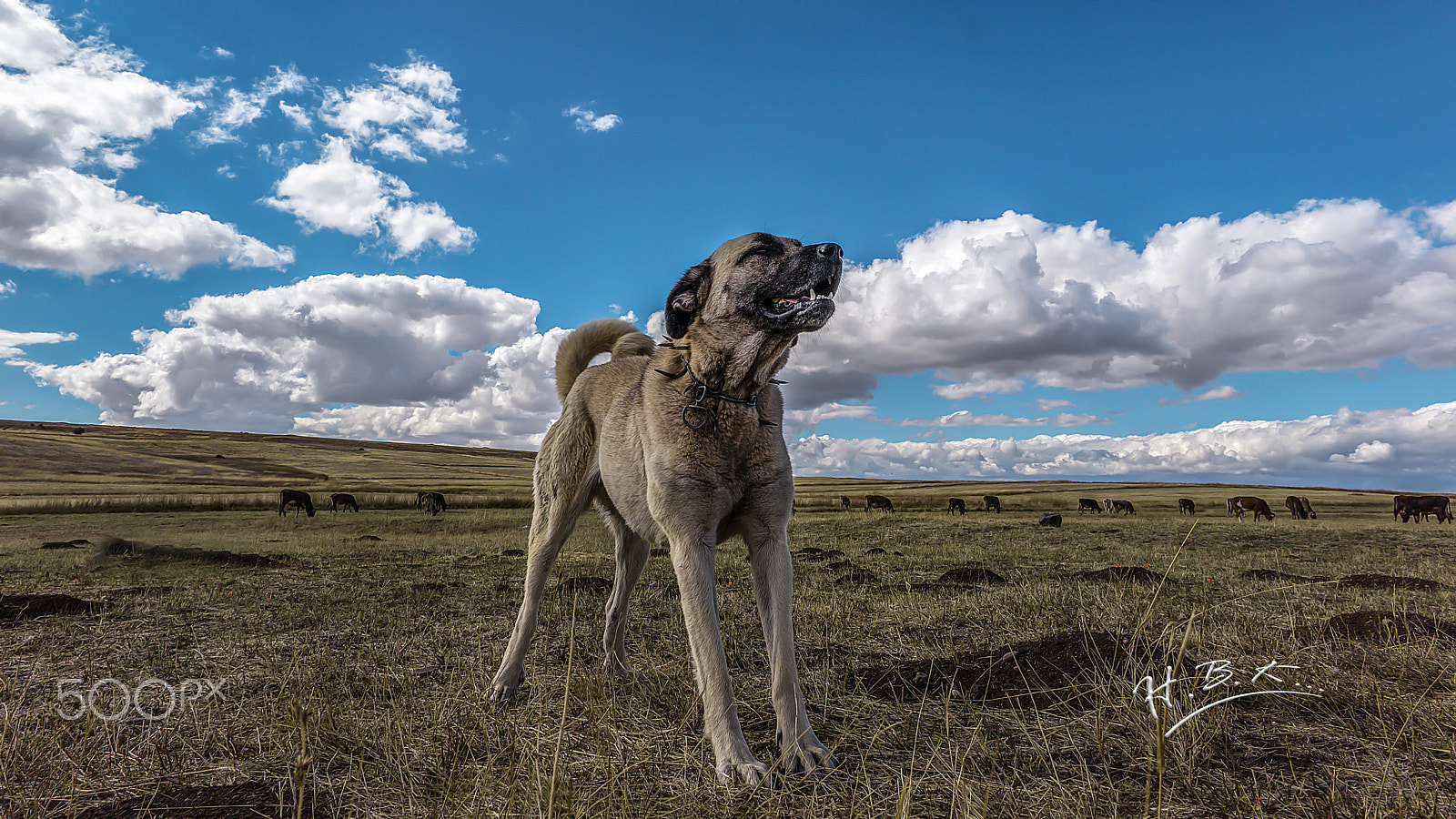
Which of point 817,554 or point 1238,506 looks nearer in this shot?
point 817,554

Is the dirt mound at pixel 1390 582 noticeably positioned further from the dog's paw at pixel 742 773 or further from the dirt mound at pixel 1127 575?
the dog's paw at pixel 742 773

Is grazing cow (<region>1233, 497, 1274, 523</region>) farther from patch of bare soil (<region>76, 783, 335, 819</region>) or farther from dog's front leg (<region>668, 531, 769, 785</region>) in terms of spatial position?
patch of bare soil (<region>76, 783, 335, 819</region>)

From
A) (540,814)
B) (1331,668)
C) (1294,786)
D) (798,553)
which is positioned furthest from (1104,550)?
(540,814)

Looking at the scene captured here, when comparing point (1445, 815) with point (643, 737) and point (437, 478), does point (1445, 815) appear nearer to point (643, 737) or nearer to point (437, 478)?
point (643, 737)

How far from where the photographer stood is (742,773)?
9.82 ft

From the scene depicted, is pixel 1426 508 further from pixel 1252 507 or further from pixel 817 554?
pixel 817 554

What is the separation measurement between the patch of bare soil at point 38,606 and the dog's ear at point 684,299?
776cm

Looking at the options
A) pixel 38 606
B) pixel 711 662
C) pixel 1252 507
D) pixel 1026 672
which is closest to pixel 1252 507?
pixel 1252 507

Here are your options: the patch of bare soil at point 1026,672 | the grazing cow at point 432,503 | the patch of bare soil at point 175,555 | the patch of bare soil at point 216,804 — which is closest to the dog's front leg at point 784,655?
the patch of bare soil at point 1026,672

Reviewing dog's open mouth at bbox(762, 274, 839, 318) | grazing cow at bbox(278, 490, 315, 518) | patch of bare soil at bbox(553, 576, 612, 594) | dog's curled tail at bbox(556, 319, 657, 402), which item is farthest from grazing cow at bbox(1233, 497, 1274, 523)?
grazing cow at bbox(278, 490, 315, 518)

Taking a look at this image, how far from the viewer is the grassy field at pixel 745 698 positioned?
2.73 metres

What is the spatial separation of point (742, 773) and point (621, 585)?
220 centimetres

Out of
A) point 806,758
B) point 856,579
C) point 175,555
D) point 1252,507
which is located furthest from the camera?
point 1252,507

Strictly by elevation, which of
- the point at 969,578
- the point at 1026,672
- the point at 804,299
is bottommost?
the point at 969,578
